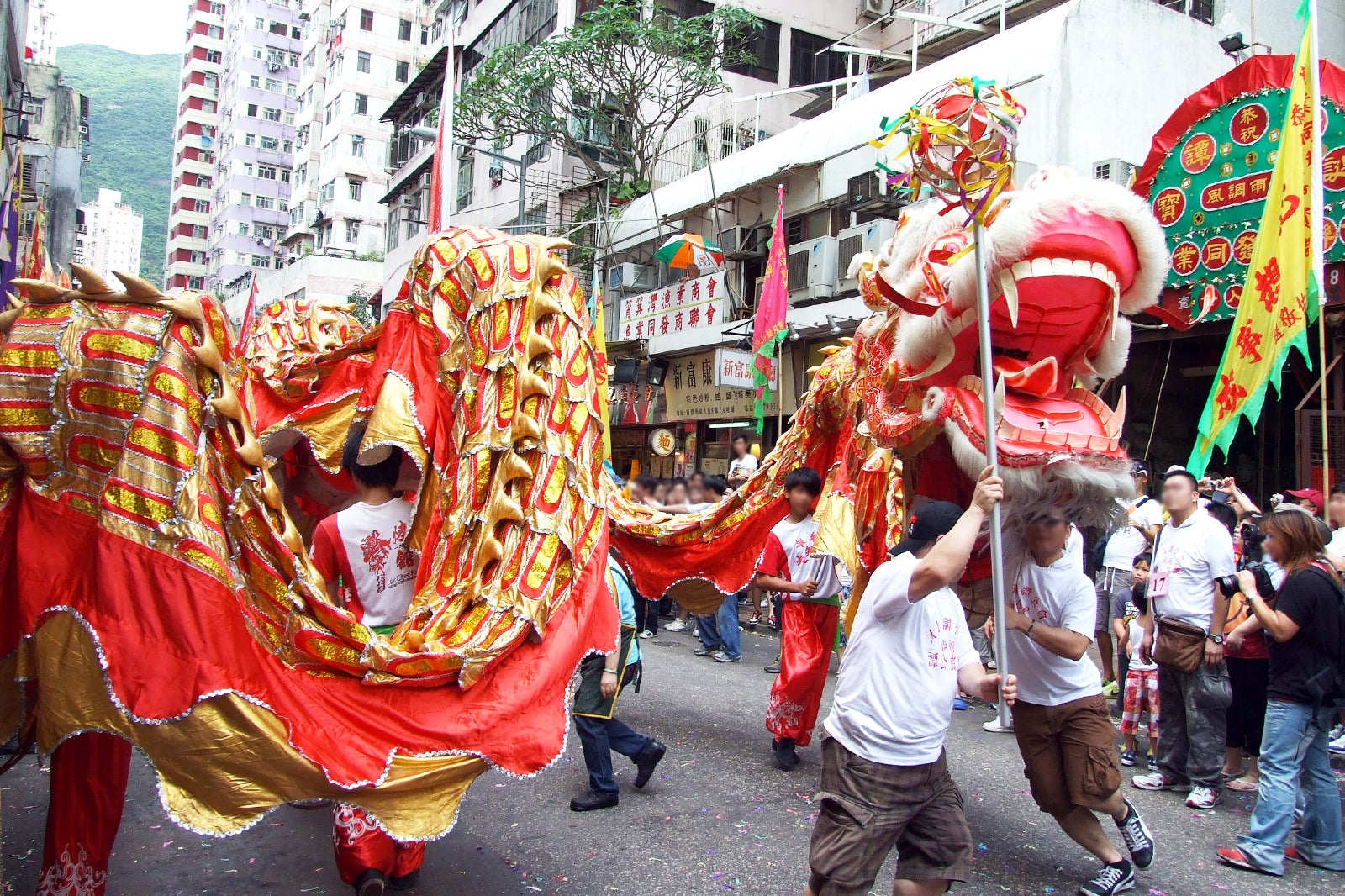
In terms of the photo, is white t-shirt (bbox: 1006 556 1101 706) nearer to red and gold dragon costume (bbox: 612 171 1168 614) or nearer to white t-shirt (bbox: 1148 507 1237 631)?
red and gold dragon costume (bbox: 612 171 1168 614)

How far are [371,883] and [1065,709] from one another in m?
2.48

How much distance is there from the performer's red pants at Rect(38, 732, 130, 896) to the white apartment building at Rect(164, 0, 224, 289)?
64.2 metres

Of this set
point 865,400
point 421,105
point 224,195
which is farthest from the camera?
point 224,195

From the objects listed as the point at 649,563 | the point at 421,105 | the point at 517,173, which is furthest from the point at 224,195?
the point at 649,563

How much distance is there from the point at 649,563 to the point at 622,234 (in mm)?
14166

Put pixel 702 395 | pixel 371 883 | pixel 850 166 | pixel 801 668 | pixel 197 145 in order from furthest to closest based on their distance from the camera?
pixel 197 145 < pixel 702 395 < pixel 850 166 < pixel 801 668 < pixel 371 883

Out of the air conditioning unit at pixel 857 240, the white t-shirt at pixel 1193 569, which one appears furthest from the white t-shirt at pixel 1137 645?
the air conditioning unit at pixel 857 240

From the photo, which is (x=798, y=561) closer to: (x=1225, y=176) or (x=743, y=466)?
(x=743, y=466)

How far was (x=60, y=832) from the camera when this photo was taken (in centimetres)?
289

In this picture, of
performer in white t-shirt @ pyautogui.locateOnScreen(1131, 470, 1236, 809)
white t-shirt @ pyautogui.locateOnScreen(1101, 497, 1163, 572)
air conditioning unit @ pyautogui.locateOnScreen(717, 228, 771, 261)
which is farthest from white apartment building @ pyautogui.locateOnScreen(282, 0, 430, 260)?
performer in white t-shirt @ pyautogui.locateOnScreen(1131, 470, 1236, 809)

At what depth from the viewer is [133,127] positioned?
111 m

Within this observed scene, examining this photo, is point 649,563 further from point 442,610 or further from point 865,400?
point 442,610

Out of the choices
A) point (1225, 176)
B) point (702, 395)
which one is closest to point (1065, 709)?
point (1225, 176)

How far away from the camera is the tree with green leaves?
56.0 ft
